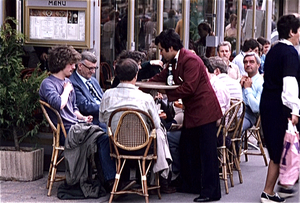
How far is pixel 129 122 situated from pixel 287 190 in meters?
1.66

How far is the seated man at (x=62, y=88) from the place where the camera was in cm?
621

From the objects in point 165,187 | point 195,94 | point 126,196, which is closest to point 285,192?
point 165,187

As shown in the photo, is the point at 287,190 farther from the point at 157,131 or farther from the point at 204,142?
the point at 157,131

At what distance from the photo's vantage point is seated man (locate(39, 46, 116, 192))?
621 centimetres

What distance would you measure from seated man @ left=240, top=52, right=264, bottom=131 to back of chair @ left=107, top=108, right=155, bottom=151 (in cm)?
209

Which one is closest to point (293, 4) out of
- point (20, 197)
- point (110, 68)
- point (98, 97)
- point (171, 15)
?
point (171, 15)

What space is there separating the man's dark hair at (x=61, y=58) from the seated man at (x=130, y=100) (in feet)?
2.21

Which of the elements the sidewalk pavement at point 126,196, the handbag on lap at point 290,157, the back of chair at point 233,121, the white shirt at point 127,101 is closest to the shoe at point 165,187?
the sidewalk pavement at point 126,196

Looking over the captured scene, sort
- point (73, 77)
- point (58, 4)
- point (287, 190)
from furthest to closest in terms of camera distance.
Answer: point (58, 4) < point (73, 77) < point (287, 190)

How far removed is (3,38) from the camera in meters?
6.93

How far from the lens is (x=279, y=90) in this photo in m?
5.86

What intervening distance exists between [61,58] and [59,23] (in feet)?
3.73

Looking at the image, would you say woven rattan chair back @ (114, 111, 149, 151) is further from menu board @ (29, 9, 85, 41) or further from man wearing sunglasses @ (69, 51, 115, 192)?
menu board @ (29, 9, 85, 41)

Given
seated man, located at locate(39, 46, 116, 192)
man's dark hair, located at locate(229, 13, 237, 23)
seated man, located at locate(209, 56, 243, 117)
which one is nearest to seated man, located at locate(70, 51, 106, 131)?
seated man, located at locate(39, 46, 116, 192)
